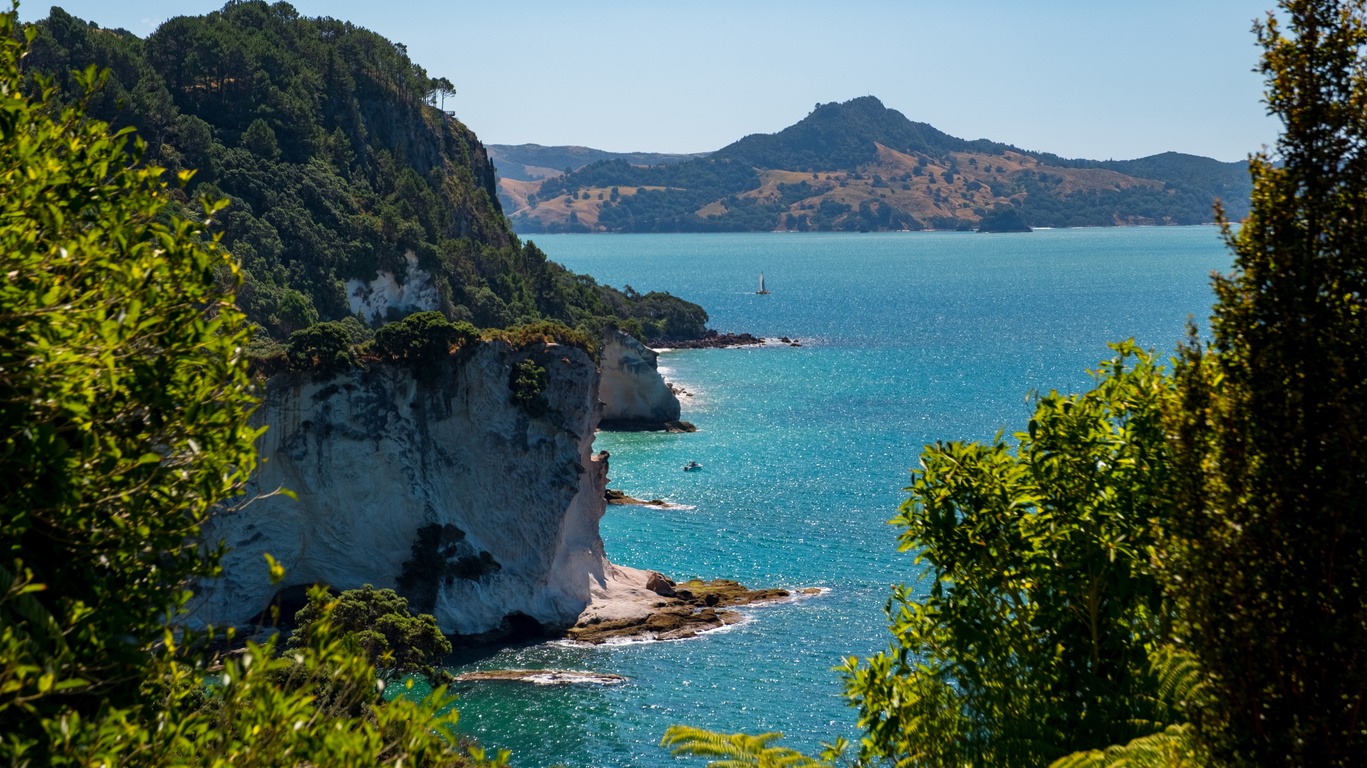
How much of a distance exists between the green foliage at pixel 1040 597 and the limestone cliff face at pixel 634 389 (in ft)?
227

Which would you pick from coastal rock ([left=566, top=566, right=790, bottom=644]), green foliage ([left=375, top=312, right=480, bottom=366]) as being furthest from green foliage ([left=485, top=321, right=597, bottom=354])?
coastal rock ([left=566, top=566, right=790, bottom=644])

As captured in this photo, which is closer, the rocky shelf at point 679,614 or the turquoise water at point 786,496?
the turquoise water at point 786,496

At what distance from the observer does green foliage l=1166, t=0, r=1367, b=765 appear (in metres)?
7.15

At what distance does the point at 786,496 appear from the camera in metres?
62.0

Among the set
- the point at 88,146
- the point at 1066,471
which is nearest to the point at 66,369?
the point at 88,146

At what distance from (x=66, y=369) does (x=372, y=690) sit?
287 cm

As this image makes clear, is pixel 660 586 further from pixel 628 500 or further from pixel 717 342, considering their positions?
pixel 717 342

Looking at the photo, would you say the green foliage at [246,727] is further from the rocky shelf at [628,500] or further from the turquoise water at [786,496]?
the rocky shelf at [628,500]

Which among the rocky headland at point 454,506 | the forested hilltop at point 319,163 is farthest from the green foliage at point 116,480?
the forested hilltop at point 319,163

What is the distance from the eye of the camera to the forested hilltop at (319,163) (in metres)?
71.9

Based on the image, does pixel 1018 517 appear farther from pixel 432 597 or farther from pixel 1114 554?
pixel 432 597

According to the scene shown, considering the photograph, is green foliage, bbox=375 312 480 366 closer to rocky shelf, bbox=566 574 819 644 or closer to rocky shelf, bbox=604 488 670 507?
rocky shelf, bbox=566 574 819 644

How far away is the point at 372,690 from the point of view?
830 centimetres

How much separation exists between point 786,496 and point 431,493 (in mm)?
23769
